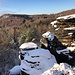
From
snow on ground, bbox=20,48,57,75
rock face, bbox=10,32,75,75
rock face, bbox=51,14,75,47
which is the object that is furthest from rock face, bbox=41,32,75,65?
snow on ground, bbox=20,48,57,75

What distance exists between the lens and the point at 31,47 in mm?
11414

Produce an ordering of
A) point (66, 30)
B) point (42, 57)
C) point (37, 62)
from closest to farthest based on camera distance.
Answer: point (37, 62) → point (42, 57) → point (66, 30)

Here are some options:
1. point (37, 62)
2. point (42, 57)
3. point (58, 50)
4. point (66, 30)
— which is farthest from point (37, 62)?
point (66, 30)

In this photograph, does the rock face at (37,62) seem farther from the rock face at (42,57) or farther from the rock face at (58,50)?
the rock face at (58,50)

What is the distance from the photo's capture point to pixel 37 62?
930 cm

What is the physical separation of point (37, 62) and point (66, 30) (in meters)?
4.12

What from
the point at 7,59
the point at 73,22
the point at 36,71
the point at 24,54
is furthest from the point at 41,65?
the point at 7,59

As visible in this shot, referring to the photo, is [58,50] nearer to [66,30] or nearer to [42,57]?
[66,30]

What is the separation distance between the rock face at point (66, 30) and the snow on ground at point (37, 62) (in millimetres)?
2293

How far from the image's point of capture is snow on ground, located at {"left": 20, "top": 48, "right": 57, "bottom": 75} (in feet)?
29.9

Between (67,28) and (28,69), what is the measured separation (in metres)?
5.18

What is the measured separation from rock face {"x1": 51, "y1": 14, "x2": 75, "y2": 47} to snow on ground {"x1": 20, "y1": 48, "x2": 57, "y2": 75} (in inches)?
90.3

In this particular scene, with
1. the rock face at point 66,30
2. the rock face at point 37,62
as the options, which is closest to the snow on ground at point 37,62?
the rock face at point 37,62

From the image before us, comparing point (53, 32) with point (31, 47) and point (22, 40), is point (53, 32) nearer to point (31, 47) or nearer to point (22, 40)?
point (31, 47)
